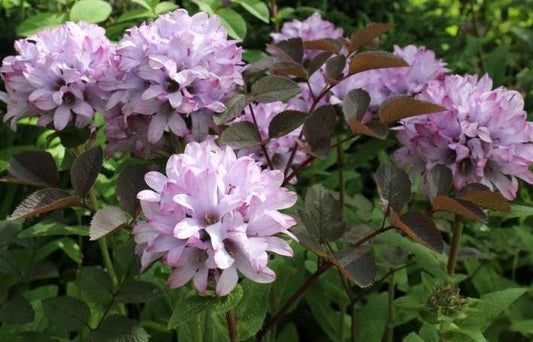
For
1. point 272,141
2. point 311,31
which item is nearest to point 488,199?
point 272,141

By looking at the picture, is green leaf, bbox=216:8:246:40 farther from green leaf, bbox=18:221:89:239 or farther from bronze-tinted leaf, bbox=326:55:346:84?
green leaf, bbox=18:221:89:239

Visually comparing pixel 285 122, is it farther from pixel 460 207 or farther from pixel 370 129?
pixel 460 207

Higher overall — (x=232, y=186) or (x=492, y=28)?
(x=232, y=186)

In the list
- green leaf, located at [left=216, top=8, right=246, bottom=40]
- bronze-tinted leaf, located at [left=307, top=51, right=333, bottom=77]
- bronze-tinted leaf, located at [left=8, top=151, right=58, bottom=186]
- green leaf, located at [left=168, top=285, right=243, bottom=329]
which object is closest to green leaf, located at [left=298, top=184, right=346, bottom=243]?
green leaf, located at [left=168, top=285, right=243, bottom=329]

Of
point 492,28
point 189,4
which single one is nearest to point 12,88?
point 189,4

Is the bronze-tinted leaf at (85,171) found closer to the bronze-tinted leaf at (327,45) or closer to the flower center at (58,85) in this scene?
the flower center at (58,85)

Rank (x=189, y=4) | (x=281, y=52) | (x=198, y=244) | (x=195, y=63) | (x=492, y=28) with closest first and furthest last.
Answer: (x=198, y=244), (x=195, y=63), (x=281, y=52), (x=189, y=4), (x=492, y=28)

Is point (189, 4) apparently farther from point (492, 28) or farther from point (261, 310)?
point (492, 28)
